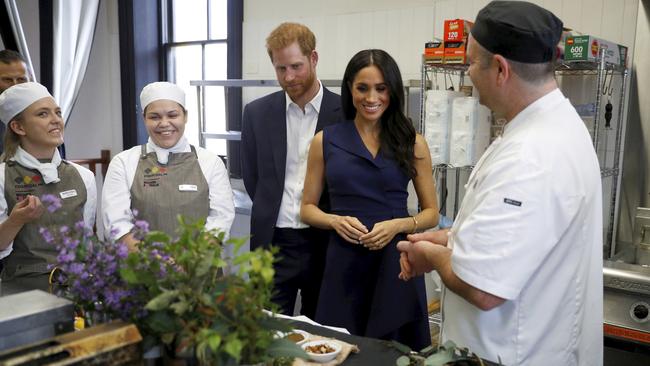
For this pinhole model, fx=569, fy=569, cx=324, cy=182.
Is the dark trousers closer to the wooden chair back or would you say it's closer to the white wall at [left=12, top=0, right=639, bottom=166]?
the white wall at [left=12, top=0, right=639, bottom=166]

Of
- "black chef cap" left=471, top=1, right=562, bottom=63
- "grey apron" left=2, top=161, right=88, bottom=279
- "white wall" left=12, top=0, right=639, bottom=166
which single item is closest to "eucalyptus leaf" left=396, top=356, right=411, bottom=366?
"black chef cap" left=471, top=1, right=562, bottom=63

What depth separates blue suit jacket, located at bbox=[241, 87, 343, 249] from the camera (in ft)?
6.62

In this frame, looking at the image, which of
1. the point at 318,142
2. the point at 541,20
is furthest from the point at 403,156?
the point at 541,20

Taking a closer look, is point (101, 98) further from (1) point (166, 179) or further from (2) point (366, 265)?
(2) point (366, 265)

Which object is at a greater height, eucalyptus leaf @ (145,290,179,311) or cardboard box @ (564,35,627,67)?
cardboard box @ (564,35,627,67)

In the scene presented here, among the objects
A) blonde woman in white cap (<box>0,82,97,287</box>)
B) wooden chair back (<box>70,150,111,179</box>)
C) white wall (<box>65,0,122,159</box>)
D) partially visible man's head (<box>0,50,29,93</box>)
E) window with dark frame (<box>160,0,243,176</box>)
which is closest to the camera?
blonde woman in white cap (<box>0,82,97,287</box>)

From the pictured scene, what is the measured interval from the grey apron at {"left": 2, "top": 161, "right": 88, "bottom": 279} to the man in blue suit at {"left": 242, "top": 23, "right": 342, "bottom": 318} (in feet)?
1.97

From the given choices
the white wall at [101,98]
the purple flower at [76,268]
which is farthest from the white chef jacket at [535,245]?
the white wall at [101,98]

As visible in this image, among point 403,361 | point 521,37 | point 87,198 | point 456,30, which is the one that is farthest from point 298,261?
point 456,30

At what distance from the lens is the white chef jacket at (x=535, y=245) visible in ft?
3.59

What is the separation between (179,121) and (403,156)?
0.75m

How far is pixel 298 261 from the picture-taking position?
201 cm

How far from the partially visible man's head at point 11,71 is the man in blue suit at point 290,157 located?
1115 mm

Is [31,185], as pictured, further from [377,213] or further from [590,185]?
[590,185]
